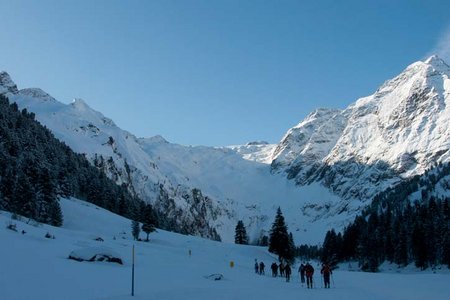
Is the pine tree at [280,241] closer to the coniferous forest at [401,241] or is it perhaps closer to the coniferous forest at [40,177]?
the coniferous forest at [401,241]

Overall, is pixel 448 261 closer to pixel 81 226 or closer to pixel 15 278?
pixel 81 226

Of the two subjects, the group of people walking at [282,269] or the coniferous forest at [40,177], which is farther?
the coniferous forest at [40,177]

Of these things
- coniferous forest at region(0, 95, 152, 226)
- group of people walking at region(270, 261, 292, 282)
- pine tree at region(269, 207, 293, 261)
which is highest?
coniferous forest at region(0, 95, 152, 226)

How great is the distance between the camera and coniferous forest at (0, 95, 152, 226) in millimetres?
69875

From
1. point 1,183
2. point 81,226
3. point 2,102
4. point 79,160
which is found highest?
point 2,102

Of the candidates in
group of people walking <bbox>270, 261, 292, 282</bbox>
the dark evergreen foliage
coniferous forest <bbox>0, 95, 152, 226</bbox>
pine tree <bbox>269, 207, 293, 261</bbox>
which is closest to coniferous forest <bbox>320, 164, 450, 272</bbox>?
the dark evergreen foliage

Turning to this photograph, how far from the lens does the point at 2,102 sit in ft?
384

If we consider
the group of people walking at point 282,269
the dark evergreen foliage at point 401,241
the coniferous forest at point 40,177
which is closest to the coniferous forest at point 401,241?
the dark evergreen foliage at point 401,241

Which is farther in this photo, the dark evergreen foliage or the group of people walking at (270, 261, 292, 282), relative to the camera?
the dark evergreen foliage

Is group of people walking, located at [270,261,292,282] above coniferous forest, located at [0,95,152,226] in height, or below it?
below

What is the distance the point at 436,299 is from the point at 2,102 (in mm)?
114127

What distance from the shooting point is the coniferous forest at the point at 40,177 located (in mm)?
69875

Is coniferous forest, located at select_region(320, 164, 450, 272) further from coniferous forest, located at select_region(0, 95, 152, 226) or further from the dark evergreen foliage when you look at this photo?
coniferous forest, located at select_region(0, 95, 152, 226)

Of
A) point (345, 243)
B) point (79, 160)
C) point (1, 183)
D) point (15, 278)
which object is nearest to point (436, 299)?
point (15, 278)
